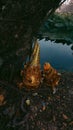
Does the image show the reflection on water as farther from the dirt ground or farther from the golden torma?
the golden torma

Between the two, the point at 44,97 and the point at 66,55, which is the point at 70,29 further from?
the point at 44,97

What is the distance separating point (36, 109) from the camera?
2604 mm

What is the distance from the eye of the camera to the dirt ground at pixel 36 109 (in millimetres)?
2369

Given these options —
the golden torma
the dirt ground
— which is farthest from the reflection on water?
the golden torma

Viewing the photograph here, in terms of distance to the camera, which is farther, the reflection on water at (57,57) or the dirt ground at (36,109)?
the reflection on water at (57,57)

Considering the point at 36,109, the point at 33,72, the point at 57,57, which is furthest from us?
the point at 57,57

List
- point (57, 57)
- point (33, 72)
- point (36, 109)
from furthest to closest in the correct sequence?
point (57, 57)
point (36, 109)
point (33, 72)

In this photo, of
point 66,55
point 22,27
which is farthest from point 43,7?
point 66,55

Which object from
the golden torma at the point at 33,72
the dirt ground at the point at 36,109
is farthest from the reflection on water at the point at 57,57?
the golden torma at the point at 33,72

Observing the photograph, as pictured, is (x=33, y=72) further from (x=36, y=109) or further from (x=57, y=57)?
(x=57, y=57)

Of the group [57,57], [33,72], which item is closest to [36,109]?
[33,72]

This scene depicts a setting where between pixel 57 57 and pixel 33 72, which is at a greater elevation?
pixel 33 72

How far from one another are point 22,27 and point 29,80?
1.73 ft

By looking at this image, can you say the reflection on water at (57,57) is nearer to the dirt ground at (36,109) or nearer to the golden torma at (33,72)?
the dirt ground at (36,109)
